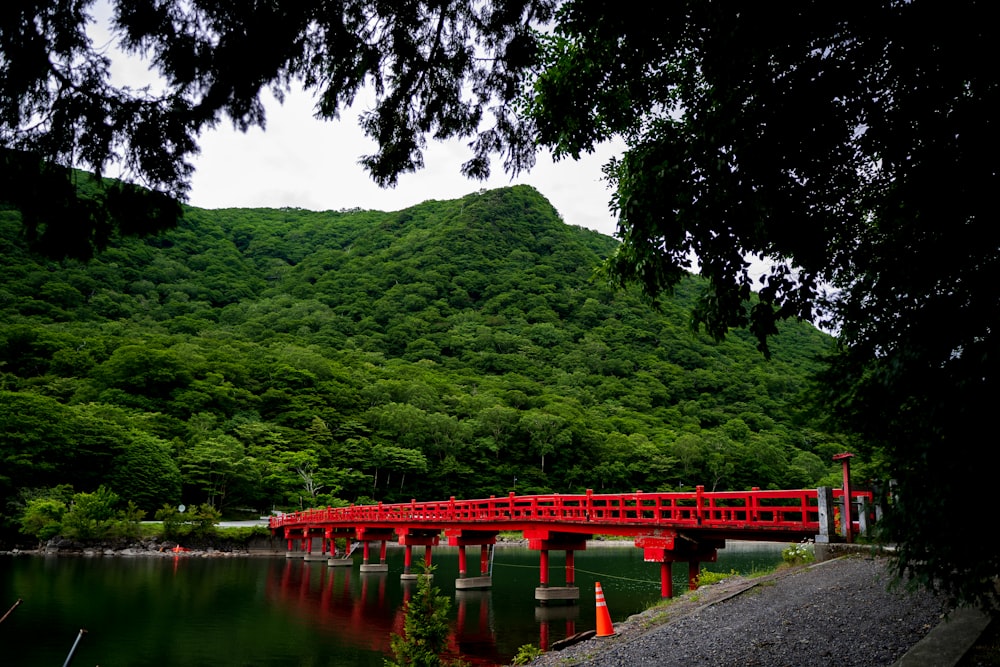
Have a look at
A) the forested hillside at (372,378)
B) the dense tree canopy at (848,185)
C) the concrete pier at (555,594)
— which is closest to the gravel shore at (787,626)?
the dense tree canopy at (848,185)

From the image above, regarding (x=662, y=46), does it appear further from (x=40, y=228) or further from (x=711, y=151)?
(x=40, y=228)

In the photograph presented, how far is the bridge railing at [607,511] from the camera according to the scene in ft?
46.1

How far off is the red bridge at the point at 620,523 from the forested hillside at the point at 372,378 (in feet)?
22.6

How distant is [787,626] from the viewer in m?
8.55

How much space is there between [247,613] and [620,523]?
39.9 ft

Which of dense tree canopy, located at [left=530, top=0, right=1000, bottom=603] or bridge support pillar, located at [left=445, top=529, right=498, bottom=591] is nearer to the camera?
dense tree canopy, located at [left=530, top=0, right=1000, bottom=603]

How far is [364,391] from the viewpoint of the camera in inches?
3039

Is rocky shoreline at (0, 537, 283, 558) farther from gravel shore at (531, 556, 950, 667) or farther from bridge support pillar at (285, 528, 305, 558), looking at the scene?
gravel shore at (531, 556, 950, 667)

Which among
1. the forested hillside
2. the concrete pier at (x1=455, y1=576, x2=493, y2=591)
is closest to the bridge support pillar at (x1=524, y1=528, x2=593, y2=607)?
the concrete pier at (x1=455, y1=576, x2=493, y2=591)

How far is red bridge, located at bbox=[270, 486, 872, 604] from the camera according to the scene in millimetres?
13469

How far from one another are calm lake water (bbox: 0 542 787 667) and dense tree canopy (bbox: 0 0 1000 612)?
1145 cm

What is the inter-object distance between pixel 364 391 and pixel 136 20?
7423cm

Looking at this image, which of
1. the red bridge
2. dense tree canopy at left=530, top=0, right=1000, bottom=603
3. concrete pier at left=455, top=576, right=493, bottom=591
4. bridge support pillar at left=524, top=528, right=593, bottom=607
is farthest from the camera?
concrete pier at left=455, top=576, right=493, bottom=591

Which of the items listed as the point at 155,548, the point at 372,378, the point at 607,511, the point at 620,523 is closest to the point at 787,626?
the point at 620,523
